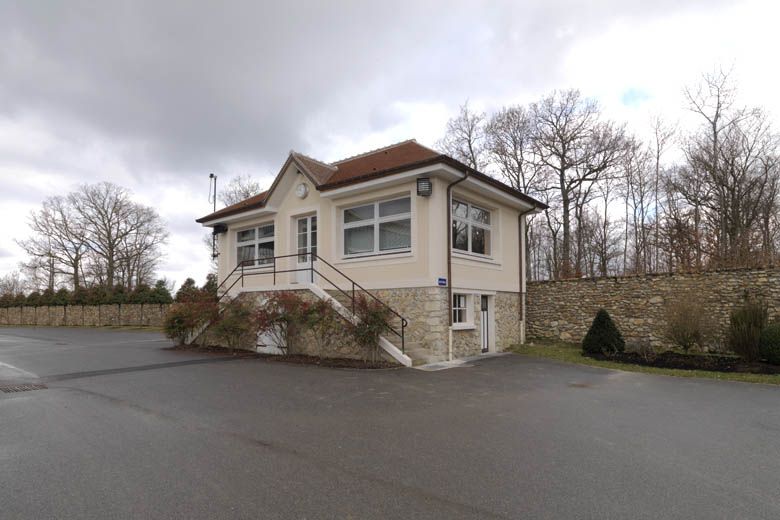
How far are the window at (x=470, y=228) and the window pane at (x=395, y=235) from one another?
1485mm

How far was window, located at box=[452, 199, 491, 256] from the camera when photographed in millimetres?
13641

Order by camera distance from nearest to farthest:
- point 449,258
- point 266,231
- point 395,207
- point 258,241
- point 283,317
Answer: point 449,258 → point 283,317 → point 395,207 → point 266,231 → point 258,241

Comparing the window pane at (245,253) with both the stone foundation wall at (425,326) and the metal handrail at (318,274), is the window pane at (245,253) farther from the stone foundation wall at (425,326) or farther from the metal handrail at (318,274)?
the stone foundation wall at (425,326)

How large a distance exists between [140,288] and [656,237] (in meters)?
37.9

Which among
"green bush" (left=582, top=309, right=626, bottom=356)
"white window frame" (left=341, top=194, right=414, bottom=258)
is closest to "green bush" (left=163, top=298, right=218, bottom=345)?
"white window frame" (left=341, top=194, right=414, bottom=258)

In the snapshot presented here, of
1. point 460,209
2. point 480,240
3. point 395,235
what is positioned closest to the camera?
point 395,235

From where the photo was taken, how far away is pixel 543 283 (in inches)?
669

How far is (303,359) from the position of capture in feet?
41.0

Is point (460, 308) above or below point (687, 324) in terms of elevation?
above

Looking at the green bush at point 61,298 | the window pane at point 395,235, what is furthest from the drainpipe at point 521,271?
the green bush at point 61,298

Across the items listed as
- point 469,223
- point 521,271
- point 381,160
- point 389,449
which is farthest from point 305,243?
point 389,449

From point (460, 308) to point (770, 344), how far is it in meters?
7.48

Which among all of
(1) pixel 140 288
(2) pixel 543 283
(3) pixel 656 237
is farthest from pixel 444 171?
(1) pixel 140 288

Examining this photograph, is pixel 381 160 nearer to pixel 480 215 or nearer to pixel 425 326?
pixel 480 215
